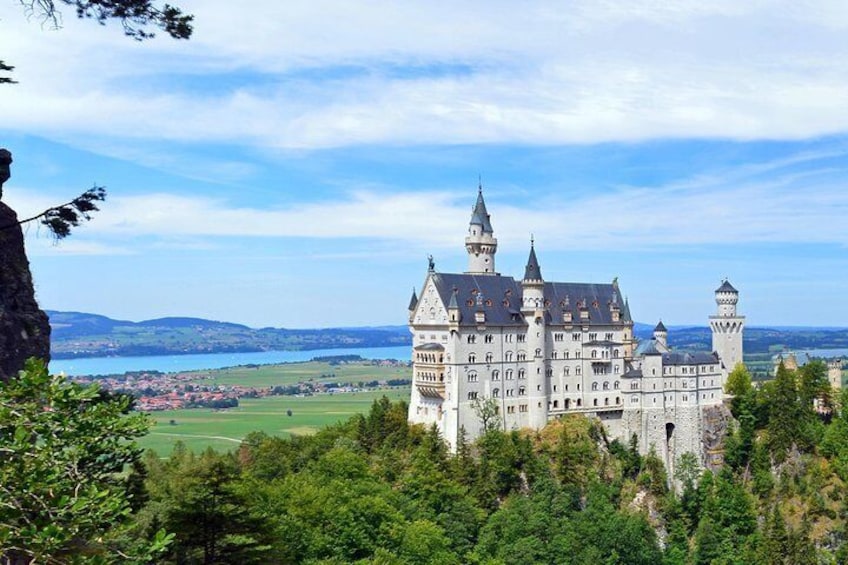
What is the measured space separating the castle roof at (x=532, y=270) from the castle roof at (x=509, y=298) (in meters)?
2.18

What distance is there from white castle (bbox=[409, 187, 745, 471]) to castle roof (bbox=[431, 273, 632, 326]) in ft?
0.42

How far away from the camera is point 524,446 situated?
82875 mm

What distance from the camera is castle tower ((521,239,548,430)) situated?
287ft

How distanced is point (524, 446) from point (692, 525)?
2151 cm

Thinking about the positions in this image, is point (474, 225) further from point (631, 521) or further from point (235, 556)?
point (235, 556)

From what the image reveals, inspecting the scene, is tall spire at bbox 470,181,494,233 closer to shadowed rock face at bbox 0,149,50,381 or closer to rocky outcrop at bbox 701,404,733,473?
rocky outcrop at bbox 701,404,733,473

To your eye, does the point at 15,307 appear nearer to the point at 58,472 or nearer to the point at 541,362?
the point at 58,472

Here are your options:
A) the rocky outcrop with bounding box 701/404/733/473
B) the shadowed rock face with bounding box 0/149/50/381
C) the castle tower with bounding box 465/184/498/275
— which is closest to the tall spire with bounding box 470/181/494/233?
the castle tower with bounding box 465/184/498/275

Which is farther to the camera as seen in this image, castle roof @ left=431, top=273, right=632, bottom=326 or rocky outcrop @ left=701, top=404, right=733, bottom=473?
rocky outcrop @ left=701, top=404, right=733, bottom=473

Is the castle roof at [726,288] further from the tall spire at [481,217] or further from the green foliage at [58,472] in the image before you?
the green foliage at [58,472]

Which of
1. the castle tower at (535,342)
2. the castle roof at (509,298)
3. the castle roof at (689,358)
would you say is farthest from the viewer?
the castle roof at (689,358)

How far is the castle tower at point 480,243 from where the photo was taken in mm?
94312

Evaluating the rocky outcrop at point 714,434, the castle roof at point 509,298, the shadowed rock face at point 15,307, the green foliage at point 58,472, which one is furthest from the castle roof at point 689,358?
the green foliage at point 58,472

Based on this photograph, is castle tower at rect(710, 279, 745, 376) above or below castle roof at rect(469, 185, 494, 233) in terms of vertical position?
below
